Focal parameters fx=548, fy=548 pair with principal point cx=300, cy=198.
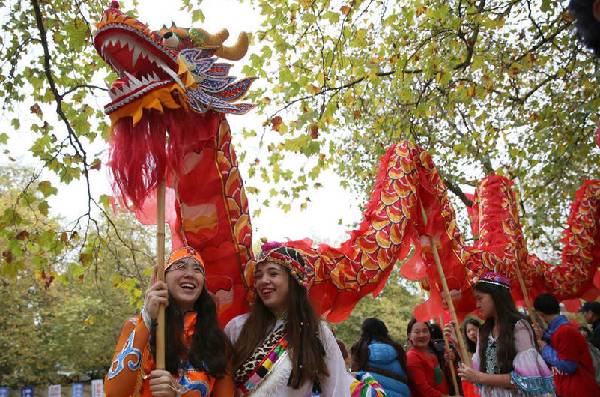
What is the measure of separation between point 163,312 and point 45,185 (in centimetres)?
298

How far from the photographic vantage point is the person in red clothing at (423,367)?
4.46m

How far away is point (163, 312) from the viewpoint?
2248 millimetres

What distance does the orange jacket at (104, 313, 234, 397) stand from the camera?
2.22 m

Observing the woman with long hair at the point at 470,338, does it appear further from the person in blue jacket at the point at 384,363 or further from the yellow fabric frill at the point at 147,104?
the yellow fabric frill at the point at 147,104

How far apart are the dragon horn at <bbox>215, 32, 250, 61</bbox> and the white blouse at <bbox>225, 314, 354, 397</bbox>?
136 cm

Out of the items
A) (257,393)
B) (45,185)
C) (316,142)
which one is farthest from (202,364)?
(316,142)

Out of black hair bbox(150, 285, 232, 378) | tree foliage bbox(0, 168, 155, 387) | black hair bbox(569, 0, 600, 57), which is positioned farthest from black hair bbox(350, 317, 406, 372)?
tree foliage bbox(0, 168, 155, 387)

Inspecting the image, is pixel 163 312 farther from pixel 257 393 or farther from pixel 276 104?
pixel 276 104

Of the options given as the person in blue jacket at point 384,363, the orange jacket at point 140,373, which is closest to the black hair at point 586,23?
the orange jacket at point 140,373

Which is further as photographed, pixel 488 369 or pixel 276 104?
pixel 276 104

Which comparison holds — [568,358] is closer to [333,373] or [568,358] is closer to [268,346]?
[333,373]

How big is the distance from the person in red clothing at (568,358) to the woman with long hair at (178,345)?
2.89 meters

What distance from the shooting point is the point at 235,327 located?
2.83 meters

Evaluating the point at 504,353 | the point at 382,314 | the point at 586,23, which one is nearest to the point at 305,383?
the point at 504,353
